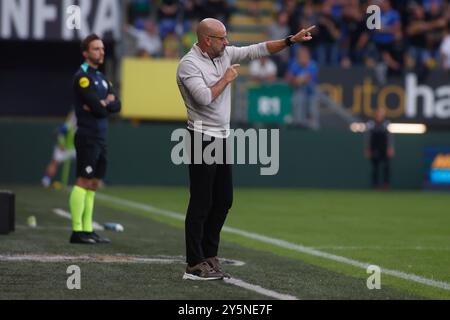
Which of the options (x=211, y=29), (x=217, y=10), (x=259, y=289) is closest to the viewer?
(x=259, y=289)

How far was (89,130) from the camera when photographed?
498 inches

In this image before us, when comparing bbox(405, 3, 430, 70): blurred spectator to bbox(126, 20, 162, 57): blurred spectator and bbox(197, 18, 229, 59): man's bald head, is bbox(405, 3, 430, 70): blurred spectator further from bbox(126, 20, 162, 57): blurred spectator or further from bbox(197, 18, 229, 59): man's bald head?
bbox(197, 18, 229, 59): man's bald head

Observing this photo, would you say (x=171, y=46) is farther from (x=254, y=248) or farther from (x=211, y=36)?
(x=211, y=36)

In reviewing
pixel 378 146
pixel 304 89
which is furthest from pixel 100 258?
pixel 378 146

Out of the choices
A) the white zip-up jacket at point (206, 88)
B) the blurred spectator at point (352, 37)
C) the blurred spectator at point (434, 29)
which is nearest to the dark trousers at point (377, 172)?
the blurred spectator at point (352, 37)

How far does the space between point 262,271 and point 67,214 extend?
24.1ft

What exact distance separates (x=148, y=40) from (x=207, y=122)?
19.2 meters

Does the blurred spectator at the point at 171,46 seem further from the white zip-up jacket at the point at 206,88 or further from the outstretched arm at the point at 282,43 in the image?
the white zip-up jacket at the point at 206,88

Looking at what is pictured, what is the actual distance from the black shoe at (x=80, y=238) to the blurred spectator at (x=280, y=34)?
1655cm

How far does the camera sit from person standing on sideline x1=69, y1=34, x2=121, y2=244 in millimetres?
12578

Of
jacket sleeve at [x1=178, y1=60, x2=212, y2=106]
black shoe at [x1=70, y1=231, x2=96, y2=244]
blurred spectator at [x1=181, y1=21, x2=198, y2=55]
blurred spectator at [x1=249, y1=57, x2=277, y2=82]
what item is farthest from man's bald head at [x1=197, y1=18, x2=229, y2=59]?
blurred spectator at [x1=181, y1=21, x2=198, y2=55]
